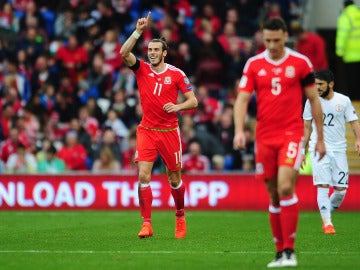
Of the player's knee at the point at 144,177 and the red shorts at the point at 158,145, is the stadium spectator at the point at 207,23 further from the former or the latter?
the player's knee at the point at 144,177

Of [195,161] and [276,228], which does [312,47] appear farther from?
[276,228]

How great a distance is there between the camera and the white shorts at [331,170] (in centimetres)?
1541

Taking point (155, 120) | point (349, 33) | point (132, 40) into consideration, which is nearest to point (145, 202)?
point (155, 120)

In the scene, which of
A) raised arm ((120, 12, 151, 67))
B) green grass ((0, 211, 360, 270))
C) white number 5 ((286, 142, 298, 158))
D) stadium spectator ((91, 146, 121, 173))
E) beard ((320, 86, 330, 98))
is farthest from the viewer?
stadium spectator ((91, 146, 121, 173))

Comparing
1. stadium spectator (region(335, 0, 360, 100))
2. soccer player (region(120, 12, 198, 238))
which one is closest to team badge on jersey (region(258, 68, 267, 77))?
soccer player (region(120, 12, 198, 238))

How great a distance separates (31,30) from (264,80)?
49.8 ft

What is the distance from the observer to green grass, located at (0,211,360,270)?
11.4 metres

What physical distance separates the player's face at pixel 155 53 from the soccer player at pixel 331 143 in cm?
223

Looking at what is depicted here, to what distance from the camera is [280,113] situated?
1105cm

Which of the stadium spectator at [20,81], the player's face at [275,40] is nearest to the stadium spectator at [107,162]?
the stadium spectator at [20,81]

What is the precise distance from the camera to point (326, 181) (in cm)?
1538

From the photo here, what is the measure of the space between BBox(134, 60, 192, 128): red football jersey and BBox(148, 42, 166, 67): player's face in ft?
0.50

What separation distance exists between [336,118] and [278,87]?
4.62m

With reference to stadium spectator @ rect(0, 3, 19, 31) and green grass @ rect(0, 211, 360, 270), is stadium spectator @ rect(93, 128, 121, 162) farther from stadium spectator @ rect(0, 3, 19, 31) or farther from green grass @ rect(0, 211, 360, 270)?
stadium spectator @ rect(0, 3, 19, 31)
